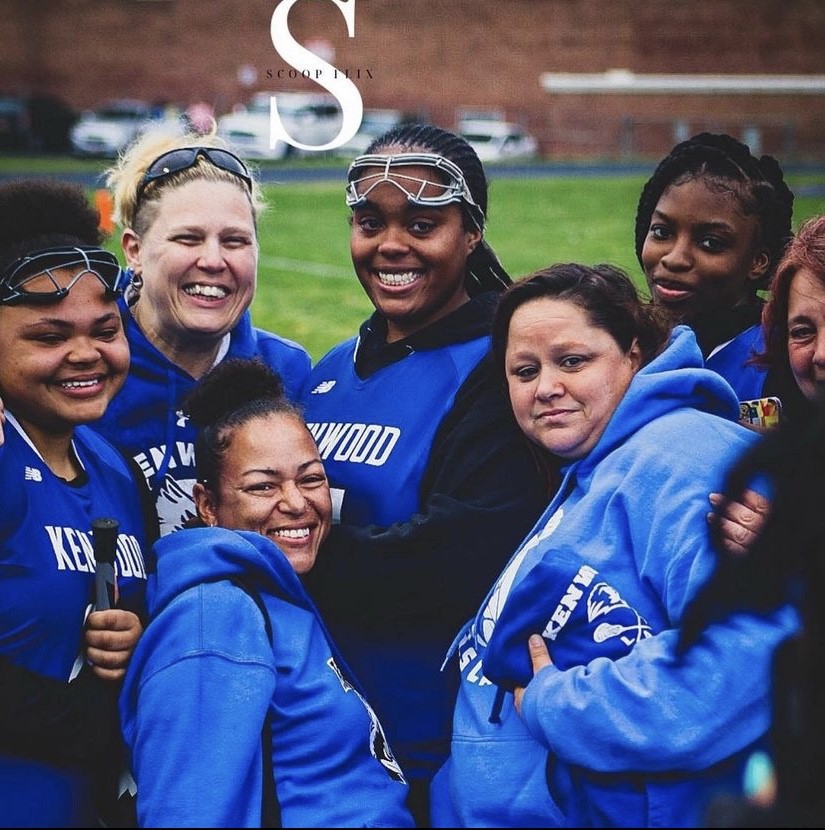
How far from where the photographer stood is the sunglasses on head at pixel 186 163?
12.4 feet

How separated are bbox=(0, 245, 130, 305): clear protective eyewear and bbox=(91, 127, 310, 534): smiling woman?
628 mm

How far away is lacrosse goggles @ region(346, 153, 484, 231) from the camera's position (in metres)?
3.38

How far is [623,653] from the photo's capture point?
93.4 inches

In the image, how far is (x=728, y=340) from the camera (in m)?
3.73

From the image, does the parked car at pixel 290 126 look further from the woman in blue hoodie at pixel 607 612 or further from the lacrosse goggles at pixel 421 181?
the woman in blue hoodie at pixel 607 612

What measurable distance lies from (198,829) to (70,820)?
1.46ft

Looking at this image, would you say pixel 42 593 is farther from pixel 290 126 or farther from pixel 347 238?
pixel 290 126

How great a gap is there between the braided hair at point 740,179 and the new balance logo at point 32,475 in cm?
224

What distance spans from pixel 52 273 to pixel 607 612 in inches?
62.8

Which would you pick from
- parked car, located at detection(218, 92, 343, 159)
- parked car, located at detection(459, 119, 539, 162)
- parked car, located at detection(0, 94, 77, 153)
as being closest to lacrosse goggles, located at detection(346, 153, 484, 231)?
parked car, located at detection(218, 92, 343, 159)

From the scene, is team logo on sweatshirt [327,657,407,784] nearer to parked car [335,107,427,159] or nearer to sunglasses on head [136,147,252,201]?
sunglasses on head [136,147,252,201]

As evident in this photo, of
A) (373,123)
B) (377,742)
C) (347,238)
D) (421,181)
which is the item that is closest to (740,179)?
(421,181)

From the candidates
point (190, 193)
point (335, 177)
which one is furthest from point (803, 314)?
point (335, 177)

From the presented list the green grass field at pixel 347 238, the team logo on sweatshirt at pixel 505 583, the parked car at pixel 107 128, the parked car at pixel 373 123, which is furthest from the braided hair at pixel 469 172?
the parked car at pixel 373 123
